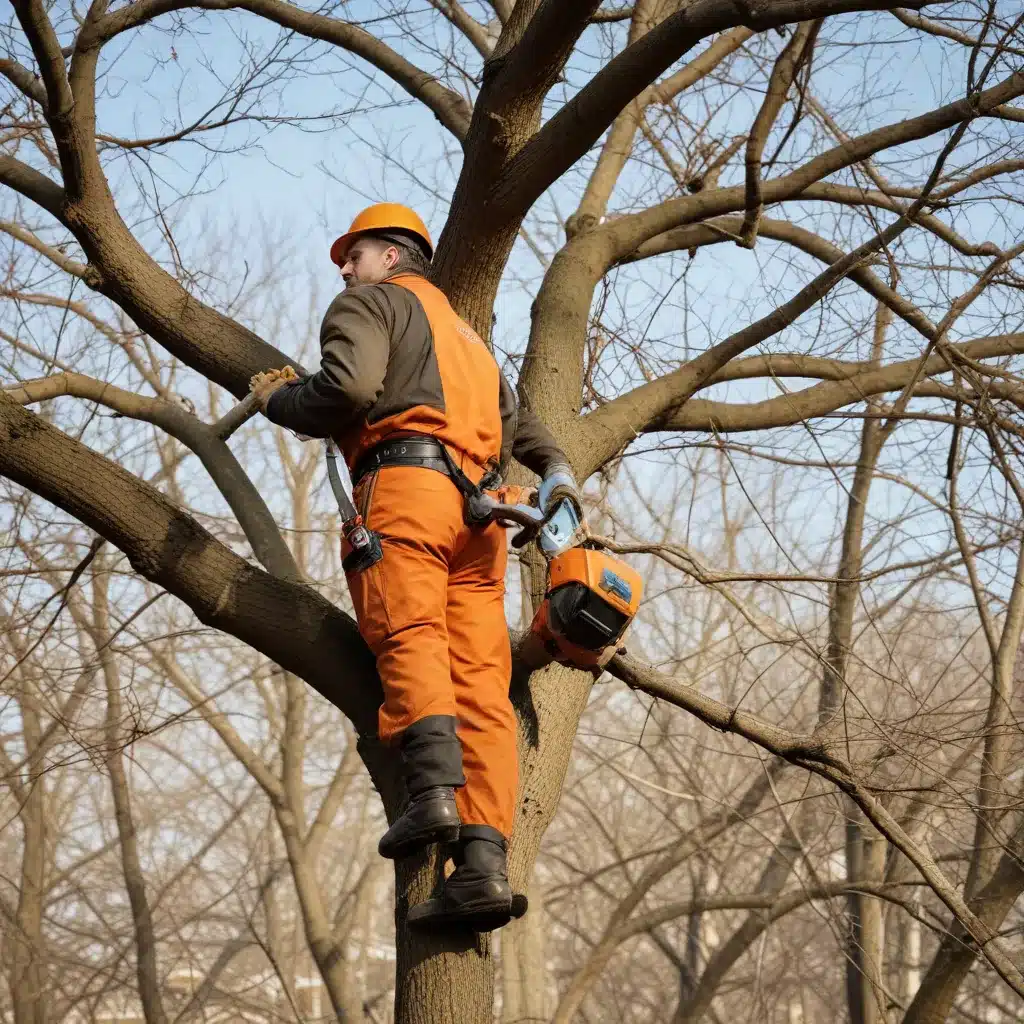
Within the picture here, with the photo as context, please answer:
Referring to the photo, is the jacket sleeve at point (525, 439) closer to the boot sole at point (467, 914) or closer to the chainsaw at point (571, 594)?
the chainsaw at point (571, 594)

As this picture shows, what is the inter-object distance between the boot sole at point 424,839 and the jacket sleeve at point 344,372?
3.54 ft

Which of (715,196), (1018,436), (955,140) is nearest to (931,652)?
(1018,436)

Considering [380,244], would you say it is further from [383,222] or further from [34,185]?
[34,185]

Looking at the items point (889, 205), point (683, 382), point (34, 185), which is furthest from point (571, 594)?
point (889, 205)

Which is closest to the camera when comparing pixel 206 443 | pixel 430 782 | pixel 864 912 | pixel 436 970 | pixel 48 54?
pixel 430 782

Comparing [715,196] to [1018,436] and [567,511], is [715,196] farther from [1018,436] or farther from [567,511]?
[567,511]

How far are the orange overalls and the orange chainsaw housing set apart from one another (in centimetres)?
15

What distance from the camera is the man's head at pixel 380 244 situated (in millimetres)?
3746

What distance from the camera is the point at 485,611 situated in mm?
3305

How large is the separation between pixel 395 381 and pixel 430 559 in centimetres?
52

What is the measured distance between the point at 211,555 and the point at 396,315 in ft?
2.92

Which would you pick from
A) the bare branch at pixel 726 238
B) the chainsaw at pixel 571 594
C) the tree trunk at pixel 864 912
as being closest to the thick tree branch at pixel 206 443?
the chainsaw at pixel 571 594

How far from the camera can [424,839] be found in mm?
2979

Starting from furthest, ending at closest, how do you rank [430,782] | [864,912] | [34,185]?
1. [864,912]
2. [34,185]
3. [430,782]
